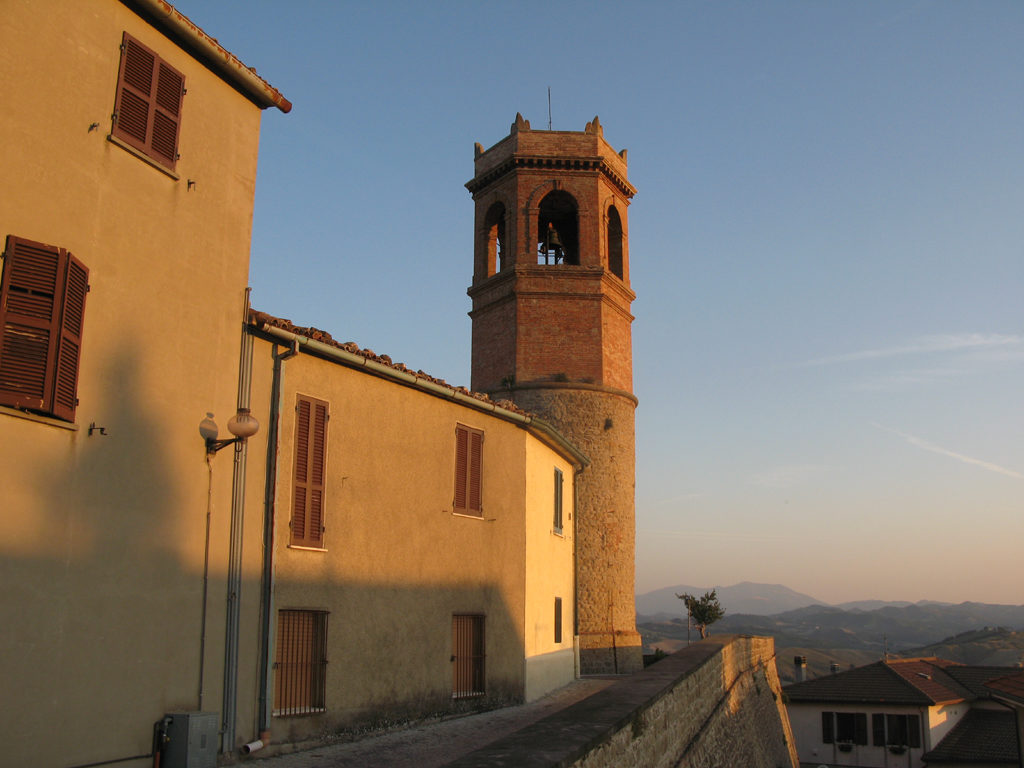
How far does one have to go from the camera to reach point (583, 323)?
24.4 meters

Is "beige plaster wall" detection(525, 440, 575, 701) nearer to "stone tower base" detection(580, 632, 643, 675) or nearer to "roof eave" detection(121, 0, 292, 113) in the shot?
"stone tower base" detection(580, 632, 643, 675)

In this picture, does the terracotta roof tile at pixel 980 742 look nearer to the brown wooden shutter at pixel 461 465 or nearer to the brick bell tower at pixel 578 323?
the brick bell tower at pixel 578 323

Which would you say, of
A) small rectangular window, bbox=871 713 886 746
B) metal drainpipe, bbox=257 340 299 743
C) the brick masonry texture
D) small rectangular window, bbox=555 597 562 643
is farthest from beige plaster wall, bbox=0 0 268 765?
small rectangular window, bbox=871 713 886 746

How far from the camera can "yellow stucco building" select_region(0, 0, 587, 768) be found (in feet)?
24.2

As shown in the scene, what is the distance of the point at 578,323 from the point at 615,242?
3.89 metres

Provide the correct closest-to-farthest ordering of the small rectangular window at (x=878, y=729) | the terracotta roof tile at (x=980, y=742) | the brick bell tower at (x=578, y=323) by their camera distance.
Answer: the brick bell tower at (x=578, y=323)
the terracotta roof tile at (x=980, y=742)
the small rectangular window at (x=878, y=729)

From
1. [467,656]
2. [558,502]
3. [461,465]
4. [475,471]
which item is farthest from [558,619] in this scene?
[461,465]

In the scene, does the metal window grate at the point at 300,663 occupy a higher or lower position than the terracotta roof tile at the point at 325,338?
lower

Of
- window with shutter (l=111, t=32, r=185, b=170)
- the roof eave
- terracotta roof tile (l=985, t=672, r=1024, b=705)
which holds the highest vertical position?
the roof eave

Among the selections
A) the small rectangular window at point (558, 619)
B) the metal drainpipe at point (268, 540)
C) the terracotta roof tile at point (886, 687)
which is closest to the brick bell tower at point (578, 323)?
the small rectangular window at point (558, 619)

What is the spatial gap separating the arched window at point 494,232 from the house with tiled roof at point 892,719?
68.7 feet

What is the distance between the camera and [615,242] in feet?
88.1

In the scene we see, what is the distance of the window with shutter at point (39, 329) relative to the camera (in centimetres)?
723

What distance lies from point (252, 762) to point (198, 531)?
254 centimetres
